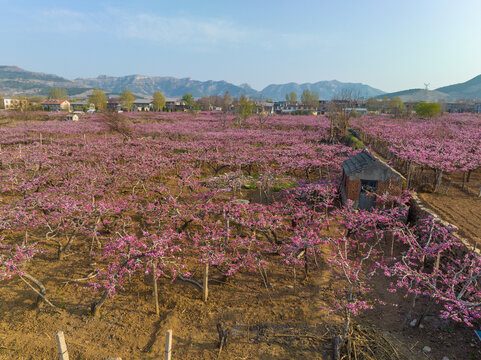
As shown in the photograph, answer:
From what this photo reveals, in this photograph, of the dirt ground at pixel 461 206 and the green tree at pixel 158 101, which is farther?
the green tree at pixel 158 101

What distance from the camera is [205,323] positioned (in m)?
7.84

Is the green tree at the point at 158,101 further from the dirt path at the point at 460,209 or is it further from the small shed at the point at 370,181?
the dirt path at the point at 460,209

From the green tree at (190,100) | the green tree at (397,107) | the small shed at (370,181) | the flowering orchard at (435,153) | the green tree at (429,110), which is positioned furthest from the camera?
the green tree at (190,100)

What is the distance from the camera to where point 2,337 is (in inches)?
285

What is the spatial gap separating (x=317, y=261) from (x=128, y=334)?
7.54m

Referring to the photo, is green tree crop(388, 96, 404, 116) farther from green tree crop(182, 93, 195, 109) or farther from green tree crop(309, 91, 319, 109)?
green tree crop(182, 93, 195, 109)

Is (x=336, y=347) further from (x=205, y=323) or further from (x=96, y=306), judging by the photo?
(x=96, y=306)

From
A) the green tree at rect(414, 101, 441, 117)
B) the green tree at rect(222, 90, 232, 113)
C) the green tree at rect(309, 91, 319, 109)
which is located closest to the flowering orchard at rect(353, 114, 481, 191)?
the green tree at rect(414, 101, 441, 117)

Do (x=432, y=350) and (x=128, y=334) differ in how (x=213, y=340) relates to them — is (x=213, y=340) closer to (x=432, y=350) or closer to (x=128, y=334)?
(x=128, y=334)

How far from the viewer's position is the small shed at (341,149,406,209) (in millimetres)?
14383

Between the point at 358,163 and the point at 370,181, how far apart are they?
129 centimetres

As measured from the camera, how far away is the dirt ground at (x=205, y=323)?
6988 mm

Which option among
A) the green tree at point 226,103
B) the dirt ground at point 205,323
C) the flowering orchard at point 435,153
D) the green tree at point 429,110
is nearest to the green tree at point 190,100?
the green tree at point 226,103

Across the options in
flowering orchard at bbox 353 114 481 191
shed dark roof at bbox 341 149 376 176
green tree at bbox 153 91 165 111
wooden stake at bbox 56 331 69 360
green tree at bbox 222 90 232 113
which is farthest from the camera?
green tree at bbox 153 91 165 111
